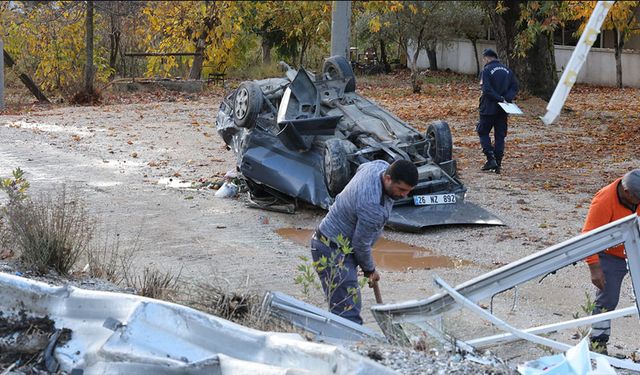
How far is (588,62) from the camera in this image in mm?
33875

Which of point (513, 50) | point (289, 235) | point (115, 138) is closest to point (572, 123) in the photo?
point (513, 50)

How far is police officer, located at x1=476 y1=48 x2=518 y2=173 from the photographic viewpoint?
14570 mm

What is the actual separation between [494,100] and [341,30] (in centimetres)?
268

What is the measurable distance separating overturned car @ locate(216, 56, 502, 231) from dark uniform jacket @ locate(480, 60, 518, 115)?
2.41 m

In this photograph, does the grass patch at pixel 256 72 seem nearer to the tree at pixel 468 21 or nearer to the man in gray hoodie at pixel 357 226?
the tree at pixel 468 21

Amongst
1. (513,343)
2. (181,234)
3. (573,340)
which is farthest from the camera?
(181,234)

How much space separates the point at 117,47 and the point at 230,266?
2174 cm

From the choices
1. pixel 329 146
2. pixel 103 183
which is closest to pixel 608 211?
pixel 329 146

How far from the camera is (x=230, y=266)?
9445 mm

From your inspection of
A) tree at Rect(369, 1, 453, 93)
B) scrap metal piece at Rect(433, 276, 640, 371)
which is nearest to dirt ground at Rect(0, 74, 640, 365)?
scrap metal piece at Rect(433, 276, 640, 371)

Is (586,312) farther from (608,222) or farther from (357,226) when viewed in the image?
(357,226)

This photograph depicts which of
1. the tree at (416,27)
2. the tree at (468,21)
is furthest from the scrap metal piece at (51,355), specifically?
the tree at (468,21)

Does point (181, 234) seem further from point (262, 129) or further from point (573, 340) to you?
point (573, 340)

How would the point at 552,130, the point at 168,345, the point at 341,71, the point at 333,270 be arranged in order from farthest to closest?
the point at 552,130 → the point at 341,71 → the point at 333,270 → the point at 168,345
